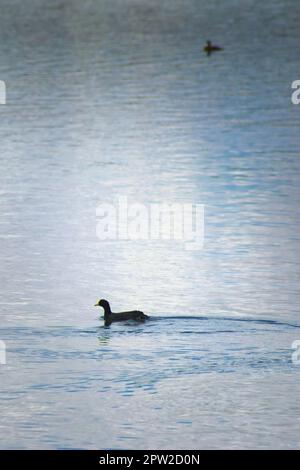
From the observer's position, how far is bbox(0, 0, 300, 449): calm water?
60.6ft

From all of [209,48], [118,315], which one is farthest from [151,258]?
[209,48]

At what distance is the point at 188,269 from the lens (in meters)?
25.6

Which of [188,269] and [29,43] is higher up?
[29,43]

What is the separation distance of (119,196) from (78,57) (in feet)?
83.3

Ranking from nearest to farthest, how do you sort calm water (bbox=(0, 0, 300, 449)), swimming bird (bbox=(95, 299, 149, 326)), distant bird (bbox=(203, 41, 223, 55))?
calm water (bbox=(0, 0, 300, 449)) → swimming bird (bbox=(95, 299, 149, 326)) → distant bird (bbox=(203, 41, 223, 55))

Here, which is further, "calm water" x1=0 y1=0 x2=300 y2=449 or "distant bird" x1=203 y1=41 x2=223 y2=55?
"distant bird" x1=203 y1=41 x2=223 y2=55

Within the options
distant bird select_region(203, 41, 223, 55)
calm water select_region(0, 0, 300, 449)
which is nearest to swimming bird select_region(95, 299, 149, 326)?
calm water select_region(0, 0, 300, 449)

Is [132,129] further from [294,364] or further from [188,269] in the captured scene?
[294,364]

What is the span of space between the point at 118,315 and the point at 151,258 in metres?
4.50

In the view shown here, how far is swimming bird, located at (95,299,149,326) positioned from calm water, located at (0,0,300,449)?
0.18 meters

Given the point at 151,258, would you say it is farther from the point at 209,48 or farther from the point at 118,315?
the point at 209,48

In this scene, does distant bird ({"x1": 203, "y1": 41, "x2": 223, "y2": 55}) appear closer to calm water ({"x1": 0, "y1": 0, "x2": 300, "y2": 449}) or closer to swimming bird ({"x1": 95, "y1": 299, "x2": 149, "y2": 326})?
calm water ({"x1": 0, "y1": 0, "x2": 300, "y2": 449})

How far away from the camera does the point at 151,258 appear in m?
26.3

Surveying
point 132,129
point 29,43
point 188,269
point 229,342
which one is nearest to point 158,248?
point 188,269
